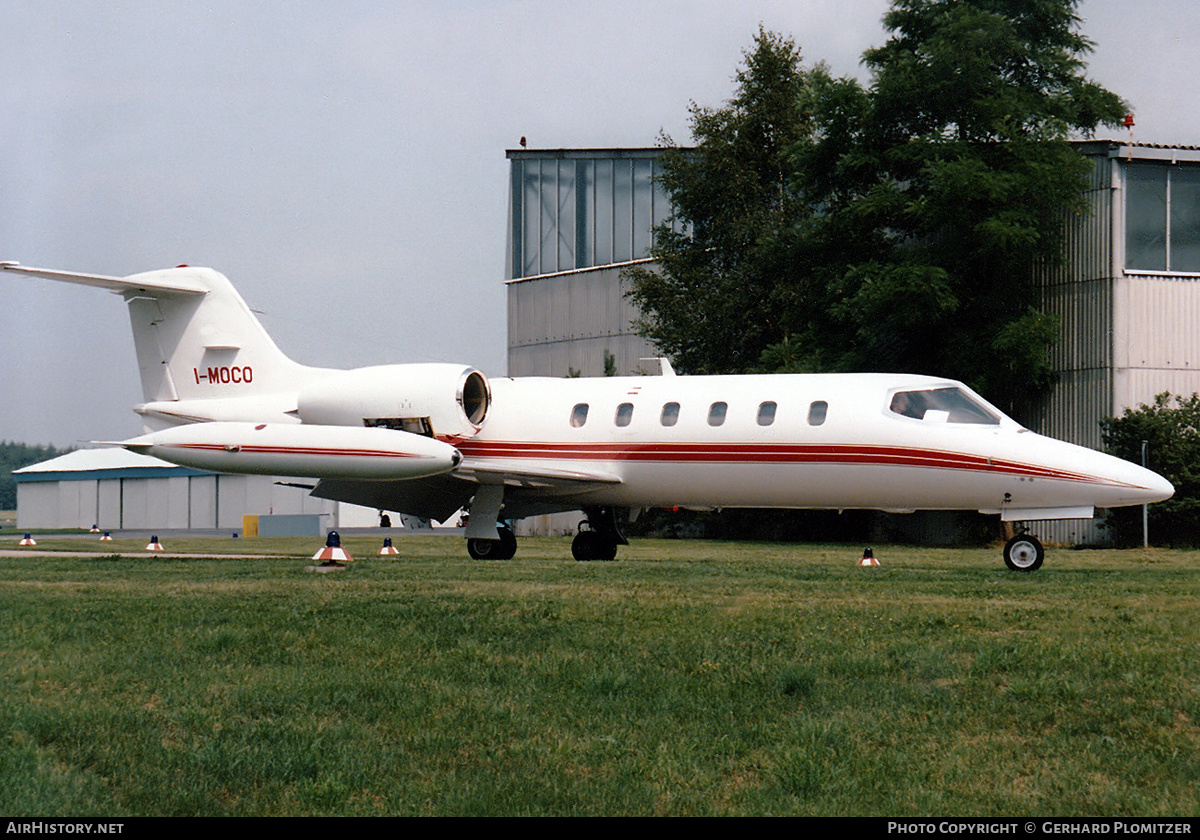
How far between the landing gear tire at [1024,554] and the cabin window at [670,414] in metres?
5.91

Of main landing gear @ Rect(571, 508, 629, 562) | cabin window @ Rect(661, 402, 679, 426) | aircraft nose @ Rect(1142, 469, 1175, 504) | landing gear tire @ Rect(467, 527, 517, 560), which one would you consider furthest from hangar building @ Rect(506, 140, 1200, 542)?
landing gear tire @ Rect(467, 527, 517, 560)

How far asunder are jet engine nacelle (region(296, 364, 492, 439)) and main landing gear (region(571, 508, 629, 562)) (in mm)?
2787

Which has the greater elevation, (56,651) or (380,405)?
(380,405)

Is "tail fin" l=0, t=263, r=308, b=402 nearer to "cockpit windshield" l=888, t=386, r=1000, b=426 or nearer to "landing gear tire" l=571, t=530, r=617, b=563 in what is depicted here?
"landing gear tire" l=571, t=530, r=617, b=563

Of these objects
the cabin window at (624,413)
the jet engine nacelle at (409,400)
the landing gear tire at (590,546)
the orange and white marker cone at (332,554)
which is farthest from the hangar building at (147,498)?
the orange and white marker cone at (332,554)

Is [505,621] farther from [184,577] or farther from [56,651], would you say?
[184,577]

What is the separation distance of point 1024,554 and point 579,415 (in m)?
8.09

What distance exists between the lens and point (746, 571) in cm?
1980

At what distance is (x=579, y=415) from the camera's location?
2459 cm

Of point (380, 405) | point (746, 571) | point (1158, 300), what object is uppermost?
point (1158, 300)

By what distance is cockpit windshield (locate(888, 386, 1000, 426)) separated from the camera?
70.6 ft

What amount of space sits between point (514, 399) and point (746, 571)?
280 inches

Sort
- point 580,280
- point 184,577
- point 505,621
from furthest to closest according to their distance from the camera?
1. point 580,280
2. point 184,577
3. point 505,621
